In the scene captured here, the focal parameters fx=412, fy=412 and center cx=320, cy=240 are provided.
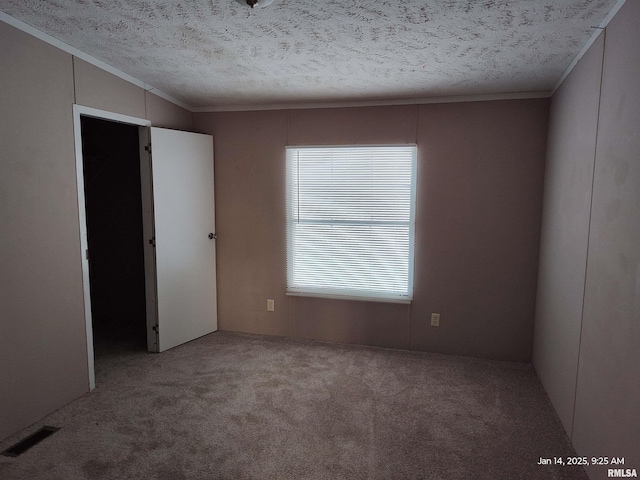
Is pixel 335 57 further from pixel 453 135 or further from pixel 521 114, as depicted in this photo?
pixel 521 114

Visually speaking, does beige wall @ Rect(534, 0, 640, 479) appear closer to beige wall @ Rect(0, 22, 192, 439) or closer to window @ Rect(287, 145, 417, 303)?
window @ Rect(287, 145, 417, 303)

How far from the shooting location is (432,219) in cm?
372

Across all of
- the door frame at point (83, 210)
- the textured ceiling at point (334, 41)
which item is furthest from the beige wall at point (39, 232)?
the textured ceiling at point (334, 41)

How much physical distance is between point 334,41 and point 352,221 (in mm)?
1740

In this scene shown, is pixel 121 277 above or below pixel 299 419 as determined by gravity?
above

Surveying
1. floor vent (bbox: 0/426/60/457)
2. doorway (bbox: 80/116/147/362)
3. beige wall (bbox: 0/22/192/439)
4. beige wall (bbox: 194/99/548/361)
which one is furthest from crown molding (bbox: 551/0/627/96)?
doorway (bbox: 80/116/147/362)

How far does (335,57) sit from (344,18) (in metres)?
0.59

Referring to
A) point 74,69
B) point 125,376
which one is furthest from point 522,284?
point 74,69

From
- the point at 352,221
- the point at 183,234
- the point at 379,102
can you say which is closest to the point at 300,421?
the point at 352,221

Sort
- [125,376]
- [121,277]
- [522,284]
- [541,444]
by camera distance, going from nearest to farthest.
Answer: [541,444] → [125,376] → [522,284] → [121,277]

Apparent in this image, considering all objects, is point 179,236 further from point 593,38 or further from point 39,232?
point 593,38

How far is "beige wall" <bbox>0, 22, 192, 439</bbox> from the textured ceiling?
23 cm

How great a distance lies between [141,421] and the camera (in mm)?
2658

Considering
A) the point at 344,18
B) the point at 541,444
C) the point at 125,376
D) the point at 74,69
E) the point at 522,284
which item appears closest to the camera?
the point at 344,18
